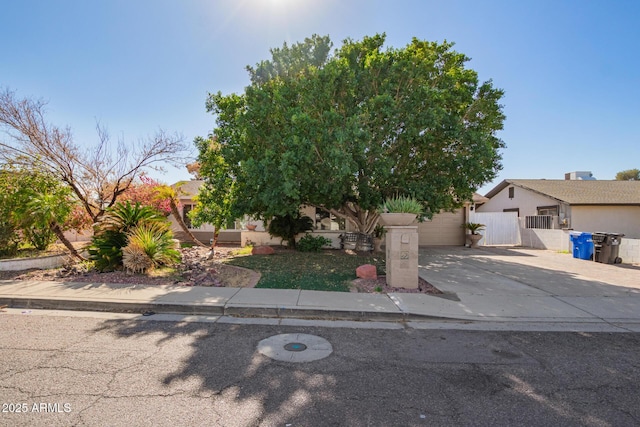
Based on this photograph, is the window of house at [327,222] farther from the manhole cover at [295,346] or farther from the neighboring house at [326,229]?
the manhole cover at [295,346]

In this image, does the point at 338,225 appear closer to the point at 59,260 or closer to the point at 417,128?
the point at 417,128

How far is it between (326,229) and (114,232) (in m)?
9.51

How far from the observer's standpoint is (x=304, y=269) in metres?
9.53

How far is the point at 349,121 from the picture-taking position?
27.6 ft

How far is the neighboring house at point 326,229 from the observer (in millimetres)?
16141

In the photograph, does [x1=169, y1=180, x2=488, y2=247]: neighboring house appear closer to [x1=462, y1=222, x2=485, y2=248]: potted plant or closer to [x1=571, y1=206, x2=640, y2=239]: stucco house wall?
[x1=462, y1=222, x2=485, y2=248]: potted plant

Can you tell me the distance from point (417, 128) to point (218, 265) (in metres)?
7.10

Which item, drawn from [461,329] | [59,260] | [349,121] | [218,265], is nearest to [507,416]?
[461,329]

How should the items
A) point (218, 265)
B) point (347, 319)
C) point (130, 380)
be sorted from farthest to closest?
1. point (218, 265)
2. point (347, 319)
3. point (130, 380)

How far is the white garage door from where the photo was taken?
18984mm

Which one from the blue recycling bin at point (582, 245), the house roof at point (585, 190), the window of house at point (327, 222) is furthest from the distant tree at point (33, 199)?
the house roof at point (585, 190)

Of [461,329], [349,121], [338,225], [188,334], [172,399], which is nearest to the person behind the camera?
[172,399]

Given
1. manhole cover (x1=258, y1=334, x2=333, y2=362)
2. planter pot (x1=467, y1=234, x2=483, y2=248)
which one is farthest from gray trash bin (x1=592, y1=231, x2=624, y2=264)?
manhole cover (x1=258, y1=334, x2=333, y2=362)

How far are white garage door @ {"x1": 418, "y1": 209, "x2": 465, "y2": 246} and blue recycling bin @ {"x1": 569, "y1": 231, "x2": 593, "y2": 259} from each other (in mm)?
6012
